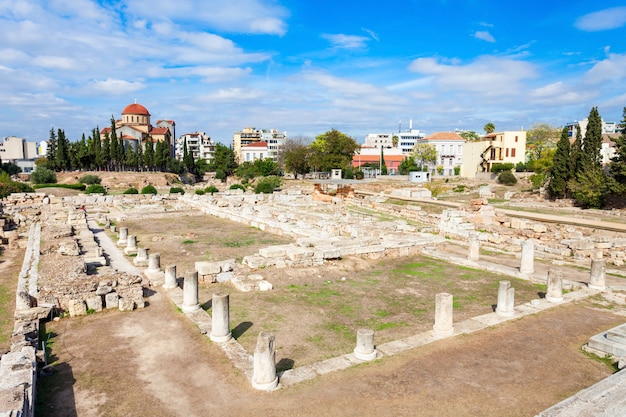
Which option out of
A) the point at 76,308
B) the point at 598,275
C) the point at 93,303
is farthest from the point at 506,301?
the point at 76,308

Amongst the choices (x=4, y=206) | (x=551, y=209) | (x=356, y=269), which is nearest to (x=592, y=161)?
(x=551, y=209)

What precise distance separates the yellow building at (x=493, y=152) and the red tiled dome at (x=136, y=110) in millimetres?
67472

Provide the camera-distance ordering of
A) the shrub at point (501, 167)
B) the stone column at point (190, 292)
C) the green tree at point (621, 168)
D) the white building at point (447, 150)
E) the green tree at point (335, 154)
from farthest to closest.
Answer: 1. the white building at point (447, 150)
2. the green tree at point (335, 154)
3. the shrub at point (501, 167)
4. the green tree at point (621, 168)
5. the stone column at point (190, 292)

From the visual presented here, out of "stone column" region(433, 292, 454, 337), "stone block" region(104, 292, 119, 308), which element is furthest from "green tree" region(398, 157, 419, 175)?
"stone block" region(104, 292, 119, 308)

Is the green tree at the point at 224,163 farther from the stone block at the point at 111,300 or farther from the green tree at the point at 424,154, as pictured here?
the stone block at the point at 111,300

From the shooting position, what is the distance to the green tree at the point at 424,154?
263 ft

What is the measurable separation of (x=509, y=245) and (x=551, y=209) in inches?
629

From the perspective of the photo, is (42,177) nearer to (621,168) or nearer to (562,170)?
(562,170)

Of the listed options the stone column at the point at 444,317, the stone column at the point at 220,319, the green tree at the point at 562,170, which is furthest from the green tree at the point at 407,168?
the stone column at the point at 220,319

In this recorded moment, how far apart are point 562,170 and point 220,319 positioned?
123ft

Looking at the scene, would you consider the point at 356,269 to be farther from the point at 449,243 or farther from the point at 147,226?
the point at 147,226

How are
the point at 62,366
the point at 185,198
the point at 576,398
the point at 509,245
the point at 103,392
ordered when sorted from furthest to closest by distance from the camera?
the point at 185,198 < the point at 509,245 < the point at 62,366 < the point at 103,392 < the point at 576,398

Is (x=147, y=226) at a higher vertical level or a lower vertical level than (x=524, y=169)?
Result: lower

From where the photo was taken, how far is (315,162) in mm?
64500
